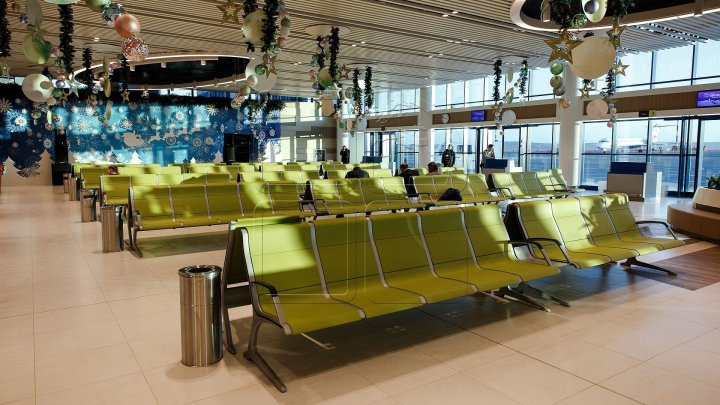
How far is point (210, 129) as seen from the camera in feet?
78.2

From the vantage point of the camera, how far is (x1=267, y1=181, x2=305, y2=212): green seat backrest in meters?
7.82

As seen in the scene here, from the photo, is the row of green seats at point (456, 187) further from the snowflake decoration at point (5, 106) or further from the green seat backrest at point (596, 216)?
the snowflake decoration at point (5, 106)

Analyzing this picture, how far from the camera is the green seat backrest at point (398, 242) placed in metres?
3.79

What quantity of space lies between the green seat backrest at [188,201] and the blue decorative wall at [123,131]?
13.4 metres

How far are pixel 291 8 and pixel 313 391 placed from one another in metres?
8.51

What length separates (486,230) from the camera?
4.43m

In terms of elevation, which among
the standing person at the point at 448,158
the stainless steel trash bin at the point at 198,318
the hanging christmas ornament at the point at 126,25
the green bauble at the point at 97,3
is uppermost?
the green bauble at the point at 97,3

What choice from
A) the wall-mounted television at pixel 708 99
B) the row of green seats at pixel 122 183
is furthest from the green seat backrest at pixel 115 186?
the wall-mounted television at pixel 708 99

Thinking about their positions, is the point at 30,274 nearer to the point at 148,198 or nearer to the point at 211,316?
the point at 148,198

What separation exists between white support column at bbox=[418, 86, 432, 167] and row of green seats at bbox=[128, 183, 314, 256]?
16.2 metres

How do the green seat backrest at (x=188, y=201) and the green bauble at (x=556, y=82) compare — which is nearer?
the green seat backrest at (x=188, y=201)

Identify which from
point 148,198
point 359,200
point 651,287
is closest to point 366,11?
point 359,200

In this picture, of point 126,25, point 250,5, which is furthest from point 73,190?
point 126,25

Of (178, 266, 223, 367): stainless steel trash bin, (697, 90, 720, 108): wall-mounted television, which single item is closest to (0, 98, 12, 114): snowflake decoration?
(178, 266, 223, 367): stainless steel trash bin
